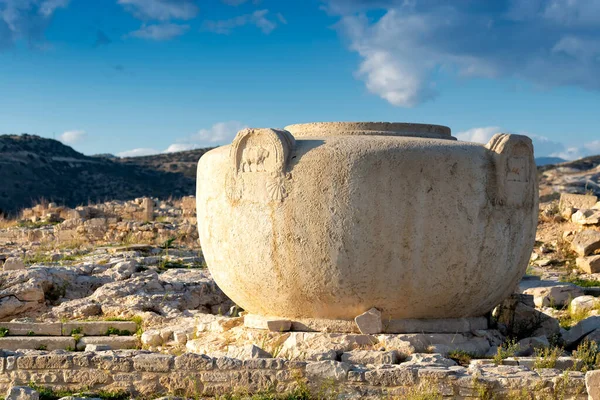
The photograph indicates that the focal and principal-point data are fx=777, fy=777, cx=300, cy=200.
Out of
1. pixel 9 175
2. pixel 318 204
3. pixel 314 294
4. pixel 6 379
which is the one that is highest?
pixel 9 175

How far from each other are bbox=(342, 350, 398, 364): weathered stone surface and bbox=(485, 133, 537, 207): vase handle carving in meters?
1.61

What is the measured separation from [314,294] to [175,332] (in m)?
1.91

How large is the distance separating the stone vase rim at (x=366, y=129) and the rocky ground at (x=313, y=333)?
1.72 metres

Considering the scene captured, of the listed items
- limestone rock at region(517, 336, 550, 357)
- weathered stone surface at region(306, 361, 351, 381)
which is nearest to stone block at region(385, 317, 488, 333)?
limestone rock at region(517, 336, 550, 357)

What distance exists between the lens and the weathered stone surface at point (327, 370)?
5.20 m

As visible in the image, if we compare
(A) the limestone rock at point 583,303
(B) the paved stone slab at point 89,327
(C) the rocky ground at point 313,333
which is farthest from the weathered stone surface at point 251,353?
(A) the limestone rock at point 583,303

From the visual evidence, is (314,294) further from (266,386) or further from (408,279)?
(266,386)

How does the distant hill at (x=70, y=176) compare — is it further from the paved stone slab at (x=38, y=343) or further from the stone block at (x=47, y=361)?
the stone block at (x=47, y=361)

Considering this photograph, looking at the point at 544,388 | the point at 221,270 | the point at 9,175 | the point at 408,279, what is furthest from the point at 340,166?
the point at 9,175

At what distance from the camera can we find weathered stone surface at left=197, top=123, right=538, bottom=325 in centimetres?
602

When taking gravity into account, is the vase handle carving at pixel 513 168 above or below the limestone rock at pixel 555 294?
above

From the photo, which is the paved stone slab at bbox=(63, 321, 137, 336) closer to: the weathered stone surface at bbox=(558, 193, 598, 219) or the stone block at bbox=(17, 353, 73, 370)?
the stone block at bbox=(17, 353, 73, 370)

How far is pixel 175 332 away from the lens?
7523 millimetres

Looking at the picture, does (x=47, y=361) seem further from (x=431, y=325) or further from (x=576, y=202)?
(x=576, y=202)
